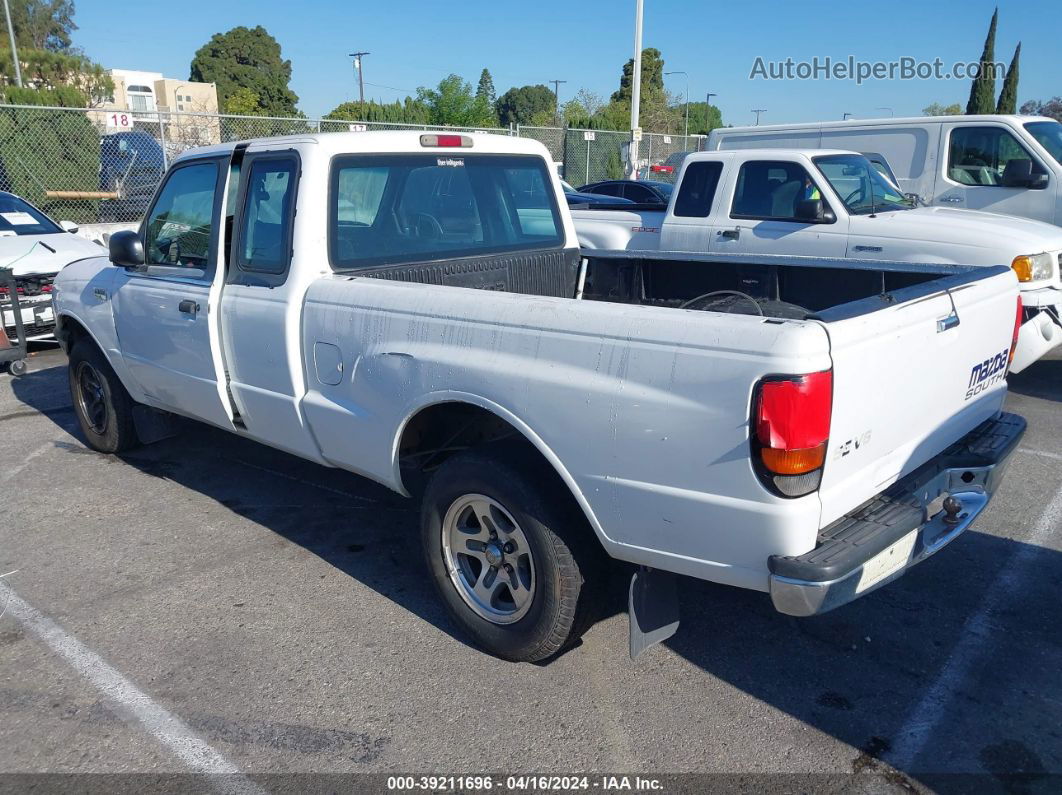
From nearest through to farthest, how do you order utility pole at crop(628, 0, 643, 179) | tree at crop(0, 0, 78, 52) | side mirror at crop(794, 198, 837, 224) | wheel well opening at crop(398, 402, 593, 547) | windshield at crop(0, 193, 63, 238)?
wheel well opening at crop(398, 402, 593, 547) < side mirror at crop(794, 198, 837, 224) < windshield at crop(0, 193, 63, 238) < utility pole at crop(628, 0, 643, 179) < tree at crop(0, 0, 78, 52)

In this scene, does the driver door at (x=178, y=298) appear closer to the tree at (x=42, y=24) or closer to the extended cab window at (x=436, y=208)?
the extended cab window at (x=436, y=208)

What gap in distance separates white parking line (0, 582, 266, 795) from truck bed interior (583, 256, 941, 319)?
285 cm

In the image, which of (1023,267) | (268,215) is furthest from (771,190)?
(268,215)

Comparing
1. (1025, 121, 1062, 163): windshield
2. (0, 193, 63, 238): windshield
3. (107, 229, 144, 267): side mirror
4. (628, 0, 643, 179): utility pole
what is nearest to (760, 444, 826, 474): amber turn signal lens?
(107, 229, 144, 267): side mirror

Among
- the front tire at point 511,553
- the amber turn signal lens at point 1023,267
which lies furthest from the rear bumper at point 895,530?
the amber turn signal lens at point 1023,267

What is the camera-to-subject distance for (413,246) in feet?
14.4

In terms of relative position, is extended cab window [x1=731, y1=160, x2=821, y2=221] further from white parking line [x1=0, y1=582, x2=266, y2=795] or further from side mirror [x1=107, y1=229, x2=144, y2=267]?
white parking line [x1=0, y1=582, x2=266, y2=795]

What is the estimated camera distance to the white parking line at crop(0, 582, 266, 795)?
9.48 feet

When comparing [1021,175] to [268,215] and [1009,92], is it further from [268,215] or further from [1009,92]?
[1009,92]

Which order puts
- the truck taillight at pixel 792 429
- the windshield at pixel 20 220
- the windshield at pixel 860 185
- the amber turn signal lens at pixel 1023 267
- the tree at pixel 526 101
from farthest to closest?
1. the tree at pixel 526 101
2. the windshield at pixel 20 220
3. the windshield at pixel 860 185
4. the amber turn signal lens at pixel 1023 267
5. the truck taillight at pixel 792 429

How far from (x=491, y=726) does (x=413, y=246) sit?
2.36m

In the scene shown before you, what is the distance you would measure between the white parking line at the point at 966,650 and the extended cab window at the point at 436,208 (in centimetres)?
285

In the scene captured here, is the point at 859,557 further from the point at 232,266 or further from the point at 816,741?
the point at 232,266

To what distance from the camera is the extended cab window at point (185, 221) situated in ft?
15.0
